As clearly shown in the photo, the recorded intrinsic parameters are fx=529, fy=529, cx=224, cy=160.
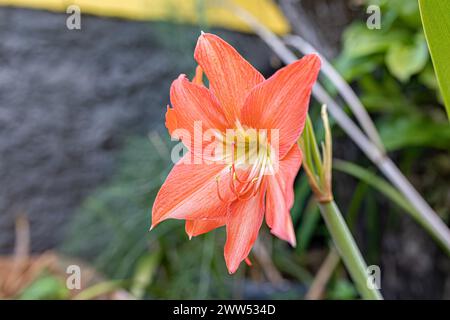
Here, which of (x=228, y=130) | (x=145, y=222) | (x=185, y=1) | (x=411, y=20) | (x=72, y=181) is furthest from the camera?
(x=72, y=181)

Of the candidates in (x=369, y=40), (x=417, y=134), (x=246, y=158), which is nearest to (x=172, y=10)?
(x=369, y=40)

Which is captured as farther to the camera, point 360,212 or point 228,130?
point 360,212

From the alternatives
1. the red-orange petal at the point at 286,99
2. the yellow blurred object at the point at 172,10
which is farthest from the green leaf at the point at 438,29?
the yellow blurred object at the point at 172,10

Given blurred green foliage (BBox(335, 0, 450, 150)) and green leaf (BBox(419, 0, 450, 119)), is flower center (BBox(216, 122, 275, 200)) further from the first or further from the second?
blurred green foliage (BBox(335, 0, 450, 150))

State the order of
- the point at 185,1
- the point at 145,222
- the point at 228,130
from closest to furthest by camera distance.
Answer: the point at 228,130 → the point at 145,222 → the point at 185,1

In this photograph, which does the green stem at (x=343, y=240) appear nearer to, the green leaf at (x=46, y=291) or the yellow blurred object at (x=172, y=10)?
the green leaf at (x=46, y=291)
